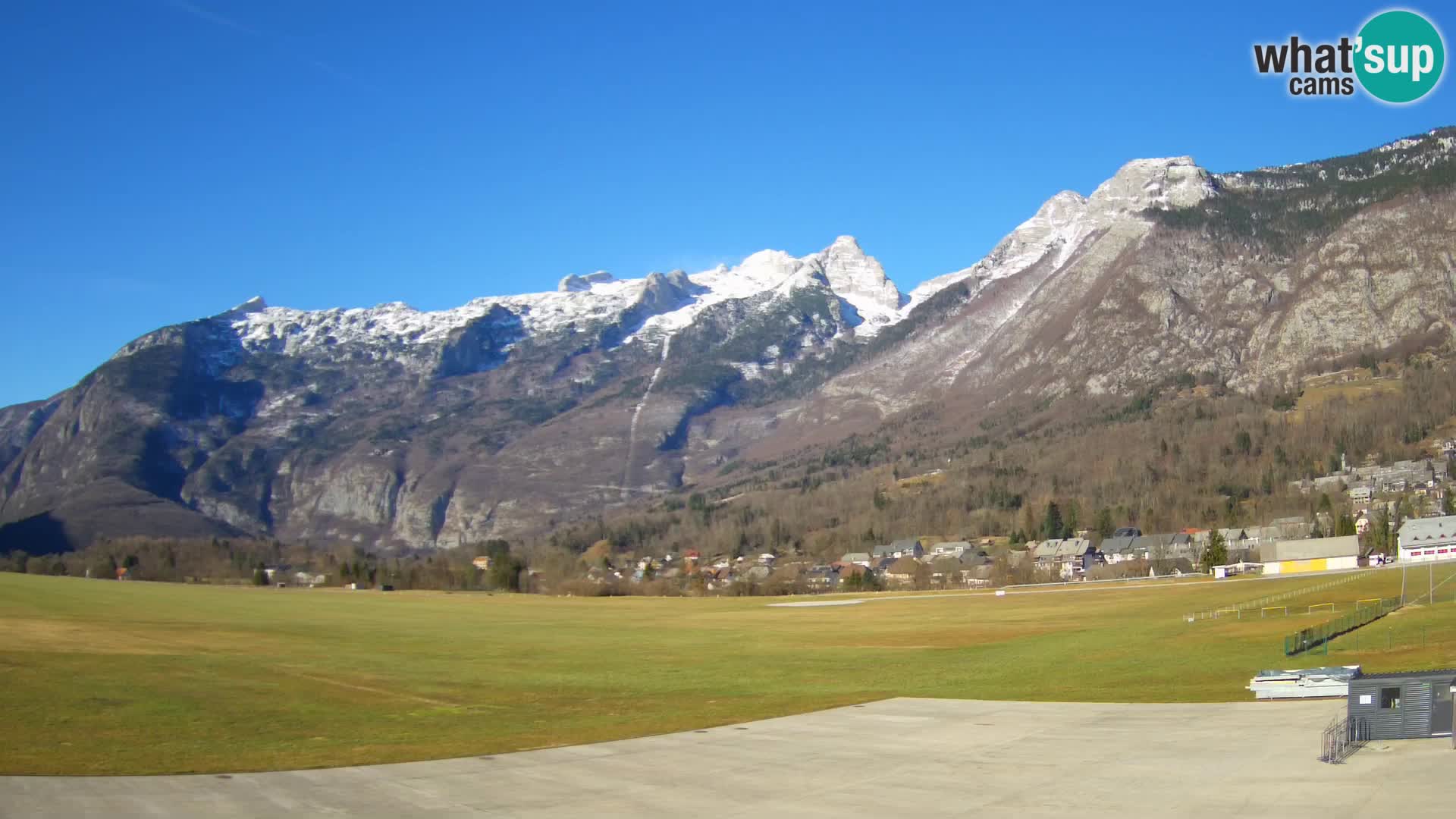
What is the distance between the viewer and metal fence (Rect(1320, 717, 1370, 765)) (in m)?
30.9

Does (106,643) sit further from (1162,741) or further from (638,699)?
(1162,741)

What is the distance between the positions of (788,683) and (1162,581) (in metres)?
91.6

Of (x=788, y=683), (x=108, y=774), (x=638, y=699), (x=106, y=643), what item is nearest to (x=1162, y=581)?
(x=788, y=683)

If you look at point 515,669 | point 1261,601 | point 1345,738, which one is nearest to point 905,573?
point 1261,601

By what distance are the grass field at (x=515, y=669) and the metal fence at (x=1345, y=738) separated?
10.9 metres

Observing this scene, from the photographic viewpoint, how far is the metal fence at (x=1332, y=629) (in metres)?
53.5

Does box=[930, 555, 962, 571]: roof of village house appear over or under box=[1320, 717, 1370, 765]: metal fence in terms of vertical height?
under

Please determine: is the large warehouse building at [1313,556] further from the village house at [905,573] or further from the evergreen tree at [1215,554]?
the village house at [905,573]

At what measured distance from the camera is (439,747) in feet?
120

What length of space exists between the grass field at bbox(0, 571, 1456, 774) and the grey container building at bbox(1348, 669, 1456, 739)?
10.9 m

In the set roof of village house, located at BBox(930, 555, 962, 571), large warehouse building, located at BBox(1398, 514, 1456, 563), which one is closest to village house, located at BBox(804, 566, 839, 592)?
roof of village house, located at BBox(930, 555, 962, 571)

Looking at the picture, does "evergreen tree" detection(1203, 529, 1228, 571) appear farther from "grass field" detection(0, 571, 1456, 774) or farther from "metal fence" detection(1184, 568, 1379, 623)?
"grass field" detection(0, 571, 1456, 774)

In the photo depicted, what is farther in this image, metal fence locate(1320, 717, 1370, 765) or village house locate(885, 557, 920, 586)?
village house locate(885, 557, 920, 586)

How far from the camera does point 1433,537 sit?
102 meters
